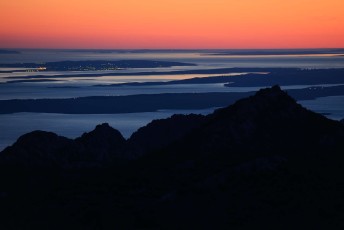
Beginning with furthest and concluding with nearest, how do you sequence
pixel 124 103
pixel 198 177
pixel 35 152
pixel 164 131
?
pixel 124 103 < pixel 164 131 < pixel 35 152 < pixel 198 177

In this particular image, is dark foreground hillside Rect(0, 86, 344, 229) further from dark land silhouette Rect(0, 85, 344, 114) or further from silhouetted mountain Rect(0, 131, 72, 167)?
dark land silhouette Rect(0, 85, 344, 114)

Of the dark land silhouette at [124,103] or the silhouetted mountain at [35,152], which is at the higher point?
the silhouetted mountain at [35,152]

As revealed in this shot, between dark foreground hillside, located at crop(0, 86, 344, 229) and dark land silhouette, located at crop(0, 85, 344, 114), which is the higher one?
dark foreground hillside, located at crop(0, 86, 344, 229)

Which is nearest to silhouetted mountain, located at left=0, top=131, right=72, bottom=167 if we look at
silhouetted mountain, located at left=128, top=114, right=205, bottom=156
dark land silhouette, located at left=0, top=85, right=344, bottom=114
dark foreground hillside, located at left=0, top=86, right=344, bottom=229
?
dark foreground hillside, located at left=0, top=86, right=344, bottom=229

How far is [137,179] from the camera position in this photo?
32.6m

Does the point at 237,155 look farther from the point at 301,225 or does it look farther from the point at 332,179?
the point at 301,225

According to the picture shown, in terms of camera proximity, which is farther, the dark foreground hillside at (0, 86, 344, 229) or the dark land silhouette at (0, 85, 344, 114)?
the dark land silhouette at (0, 85, 344, 114)

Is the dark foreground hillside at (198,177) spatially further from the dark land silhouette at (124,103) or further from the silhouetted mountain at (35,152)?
the dark land silhouette at (124,103)

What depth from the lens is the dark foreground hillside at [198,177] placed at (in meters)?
27.2

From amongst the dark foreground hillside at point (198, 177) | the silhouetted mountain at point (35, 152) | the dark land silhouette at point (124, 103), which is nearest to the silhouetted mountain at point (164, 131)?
the dark foreground hillside at point (198, 177)

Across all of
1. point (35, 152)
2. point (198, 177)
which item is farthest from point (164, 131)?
point (198, 177)

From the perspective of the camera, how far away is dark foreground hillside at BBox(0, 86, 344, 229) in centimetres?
2720

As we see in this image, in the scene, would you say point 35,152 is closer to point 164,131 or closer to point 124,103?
point 164,131

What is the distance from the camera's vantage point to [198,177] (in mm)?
31312
